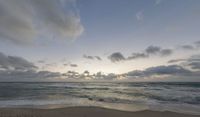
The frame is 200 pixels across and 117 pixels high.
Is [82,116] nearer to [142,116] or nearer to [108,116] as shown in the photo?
[108,116]

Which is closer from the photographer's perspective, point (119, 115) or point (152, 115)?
point (119, 115)

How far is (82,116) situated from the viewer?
12.4m

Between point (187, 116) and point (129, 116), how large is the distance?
452 cm

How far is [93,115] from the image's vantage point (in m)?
12.9

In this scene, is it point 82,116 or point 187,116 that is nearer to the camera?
point 82,116

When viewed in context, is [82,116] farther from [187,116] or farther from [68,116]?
[187,116]

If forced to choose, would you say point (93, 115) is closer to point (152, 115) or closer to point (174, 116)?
point (152, 115)

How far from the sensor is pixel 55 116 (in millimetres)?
11859

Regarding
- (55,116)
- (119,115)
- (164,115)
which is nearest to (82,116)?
(55,116)

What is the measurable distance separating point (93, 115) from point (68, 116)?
1.92 m

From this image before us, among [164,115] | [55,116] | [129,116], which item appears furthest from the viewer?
[164,115]

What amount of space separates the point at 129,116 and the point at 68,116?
171 inches

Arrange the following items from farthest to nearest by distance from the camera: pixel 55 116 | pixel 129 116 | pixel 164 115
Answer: pixel 164 115 → pixel 129 116 → pixel 55 116

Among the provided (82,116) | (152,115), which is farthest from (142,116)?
(82,116)
